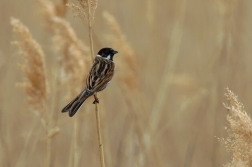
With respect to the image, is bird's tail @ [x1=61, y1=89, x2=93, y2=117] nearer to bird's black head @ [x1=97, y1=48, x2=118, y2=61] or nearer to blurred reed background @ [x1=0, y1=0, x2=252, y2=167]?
blurred reed background @ [x1=0, y1=0, x2=252, y2=167]

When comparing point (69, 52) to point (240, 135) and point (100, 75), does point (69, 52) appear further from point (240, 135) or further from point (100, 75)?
point (240, 135)

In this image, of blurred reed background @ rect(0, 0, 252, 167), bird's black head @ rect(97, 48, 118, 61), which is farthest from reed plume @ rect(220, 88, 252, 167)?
bird's black head @ rect(97, 48, 118, 61)

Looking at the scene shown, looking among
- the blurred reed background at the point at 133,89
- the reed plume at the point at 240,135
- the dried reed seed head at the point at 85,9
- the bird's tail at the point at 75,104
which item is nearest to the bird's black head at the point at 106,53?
the blurred reed background at the point at 133,89

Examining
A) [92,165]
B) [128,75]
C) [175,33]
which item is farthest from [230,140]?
[92,165]

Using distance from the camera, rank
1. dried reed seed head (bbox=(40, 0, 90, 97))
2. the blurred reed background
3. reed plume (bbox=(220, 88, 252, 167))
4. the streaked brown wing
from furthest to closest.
A: the blurred reed background
dried reed seed head (bbox=(40, 0, 90, 97))
the streaked brown wing
reed plume (bbox=(220, 88, 252, 167))

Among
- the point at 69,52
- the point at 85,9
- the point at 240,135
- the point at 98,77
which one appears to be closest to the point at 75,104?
the point at 98,77

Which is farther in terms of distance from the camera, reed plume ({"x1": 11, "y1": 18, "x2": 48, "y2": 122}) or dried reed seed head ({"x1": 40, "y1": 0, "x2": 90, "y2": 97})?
dried reed seed head ({"x1": 40, "y1": 0, "x2": 90, "y2": 97})
